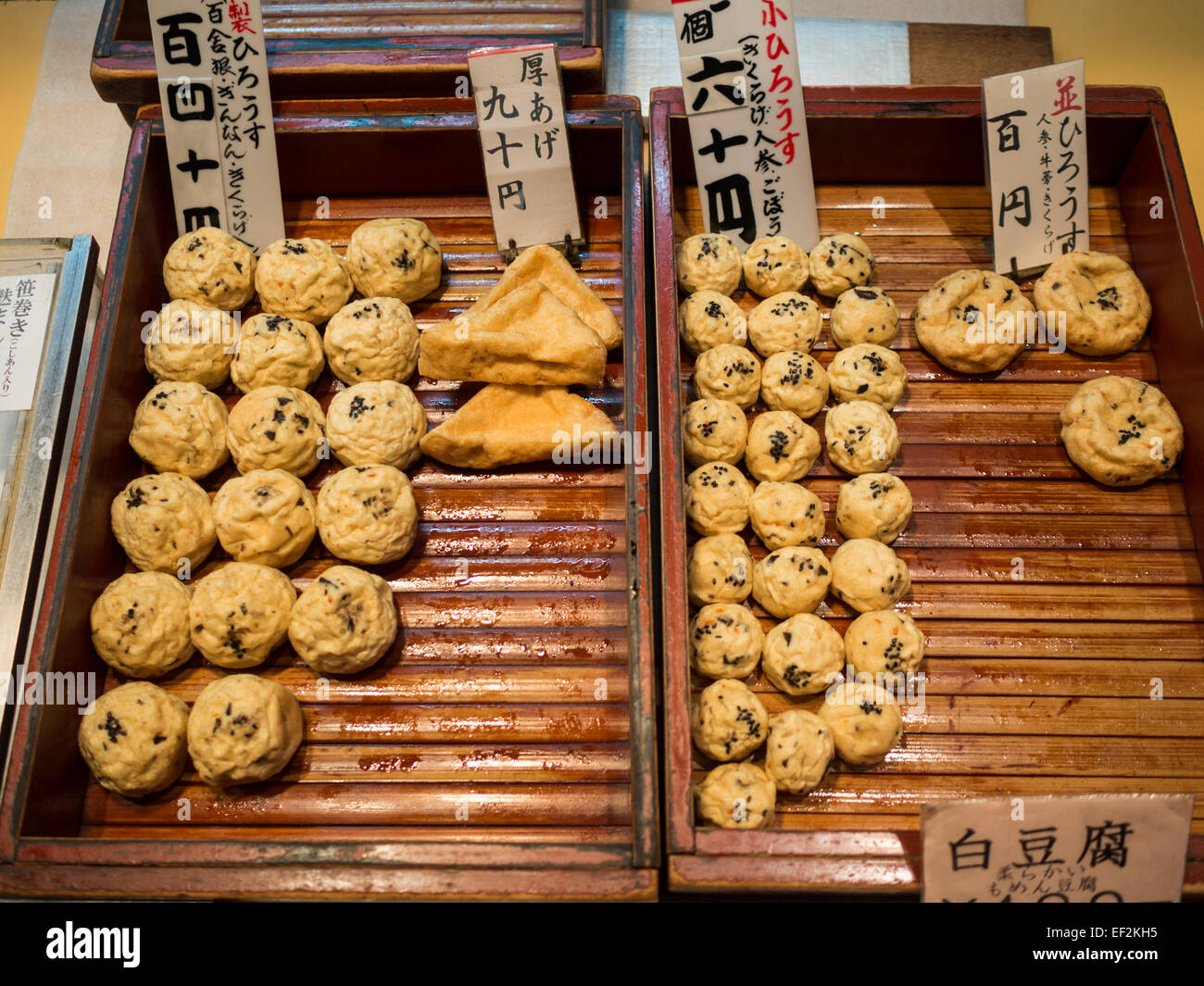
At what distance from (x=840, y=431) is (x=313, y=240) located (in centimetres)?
167

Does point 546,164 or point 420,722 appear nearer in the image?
point 420,722

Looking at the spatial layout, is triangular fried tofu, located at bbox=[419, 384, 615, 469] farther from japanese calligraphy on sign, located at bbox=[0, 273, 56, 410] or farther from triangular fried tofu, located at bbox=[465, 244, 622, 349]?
japanese calligraphy on sign, located at bbox=[0, 273, 56, 410]

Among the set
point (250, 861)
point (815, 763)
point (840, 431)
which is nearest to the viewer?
point (250, 861)

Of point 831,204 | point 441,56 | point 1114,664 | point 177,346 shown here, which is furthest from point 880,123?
point 177,346

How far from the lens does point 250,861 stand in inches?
68.2

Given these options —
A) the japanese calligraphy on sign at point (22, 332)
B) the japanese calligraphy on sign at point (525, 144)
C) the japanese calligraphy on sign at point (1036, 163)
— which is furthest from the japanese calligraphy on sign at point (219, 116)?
the japanese calligraphy on sign at point (1036, 163)

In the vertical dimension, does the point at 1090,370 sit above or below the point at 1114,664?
above

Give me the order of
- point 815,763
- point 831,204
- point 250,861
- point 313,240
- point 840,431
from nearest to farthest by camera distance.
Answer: point 250,861
point 815,763
point 840,431
point 313,240
point 831,204

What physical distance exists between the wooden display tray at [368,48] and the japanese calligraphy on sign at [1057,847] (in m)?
2.27

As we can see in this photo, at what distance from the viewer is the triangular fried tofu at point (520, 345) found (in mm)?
2369

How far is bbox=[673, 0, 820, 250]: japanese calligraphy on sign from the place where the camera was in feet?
7.97

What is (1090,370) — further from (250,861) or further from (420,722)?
(250,861)

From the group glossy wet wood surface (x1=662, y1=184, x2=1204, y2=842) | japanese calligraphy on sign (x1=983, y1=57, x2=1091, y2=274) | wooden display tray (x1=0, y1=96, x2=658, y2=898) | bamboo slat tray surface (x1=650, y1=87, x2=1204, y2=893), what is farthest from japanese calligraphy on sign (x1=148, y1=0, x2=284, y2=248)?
japanese calligraphy on sign (x1=983, y1=57, x2=1091, y2=274)

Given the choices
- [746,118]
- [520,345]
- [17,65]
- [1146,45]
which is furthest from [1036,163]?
[17,65]
